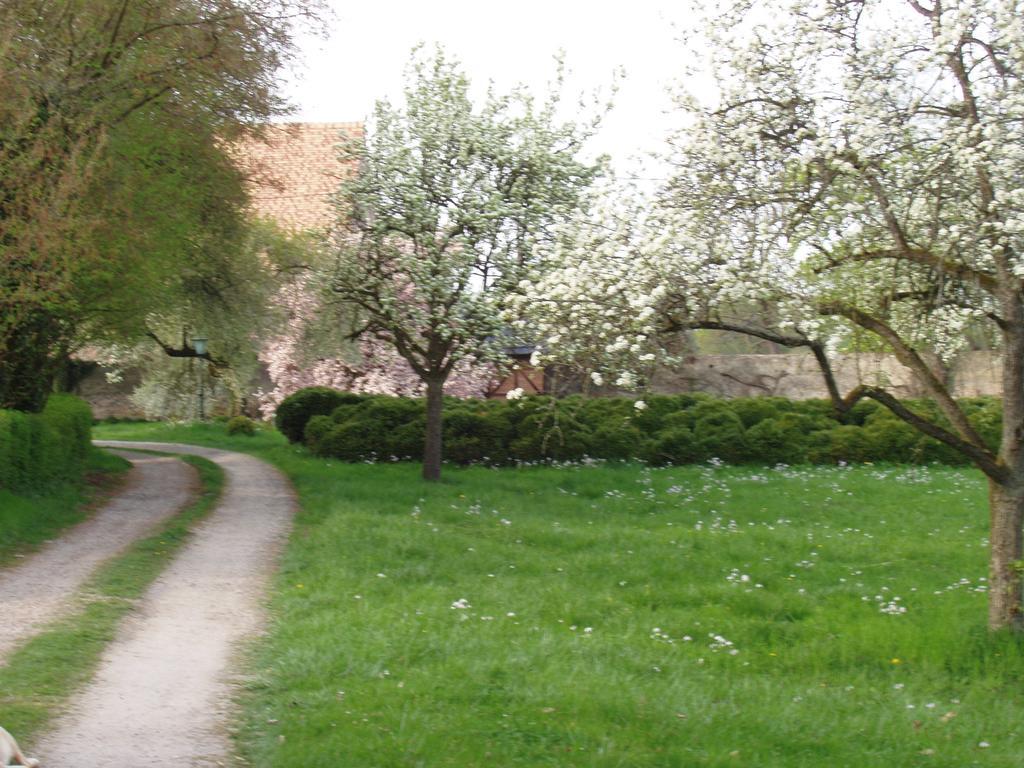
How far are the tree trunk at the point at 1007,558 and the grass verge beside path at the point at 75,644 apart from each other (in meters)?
6.61

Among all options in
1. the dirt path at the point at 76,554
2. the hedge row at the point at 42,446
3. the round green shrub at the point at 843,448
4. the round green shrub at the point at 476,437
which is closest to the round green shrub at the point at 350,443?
the round green shrub at the point at 476,437

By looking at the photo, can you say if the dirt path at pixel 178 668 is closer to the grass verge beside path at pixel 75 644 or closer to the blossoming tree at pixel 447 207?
the grass verge beside path at pixel 75 644

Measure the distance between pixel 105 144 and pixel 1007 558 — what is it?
12226mm

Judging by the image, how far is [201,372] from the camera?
2800cm

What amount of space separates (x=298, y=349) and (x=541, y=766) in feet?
64.2

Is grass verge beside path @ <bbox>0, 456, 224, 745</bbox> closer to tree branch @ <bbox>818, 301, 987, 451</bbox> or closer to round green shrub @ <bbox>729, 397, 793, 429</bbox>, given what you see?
tree branch @ <bbox>818, 301, 987, 451</bbox>

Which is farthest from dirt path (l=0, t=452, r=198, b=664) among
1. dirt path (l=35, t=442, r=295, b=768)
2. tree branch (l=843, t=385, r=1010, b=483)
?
tree branch (l=843, t=385, r=1010, b=483)

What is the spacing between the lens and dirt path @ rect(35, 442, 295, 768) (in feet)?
18.9

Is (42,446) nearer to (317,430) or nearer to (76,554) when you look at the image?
(76,554)

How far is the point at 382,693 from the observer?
21.4 ft

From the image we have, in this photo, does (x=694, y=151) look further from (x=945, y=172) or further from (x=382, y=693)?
(x=382, y=693)

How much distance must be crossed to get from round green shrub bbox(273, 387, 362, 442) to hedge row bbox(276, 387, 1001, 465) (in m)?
1.49

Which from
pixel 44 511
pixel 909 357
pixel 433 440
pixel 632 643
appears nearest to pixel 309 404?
pixel 433 440

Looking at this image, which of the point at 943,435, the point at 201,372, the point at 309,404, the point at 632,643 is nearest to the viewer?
the point at 943,435
